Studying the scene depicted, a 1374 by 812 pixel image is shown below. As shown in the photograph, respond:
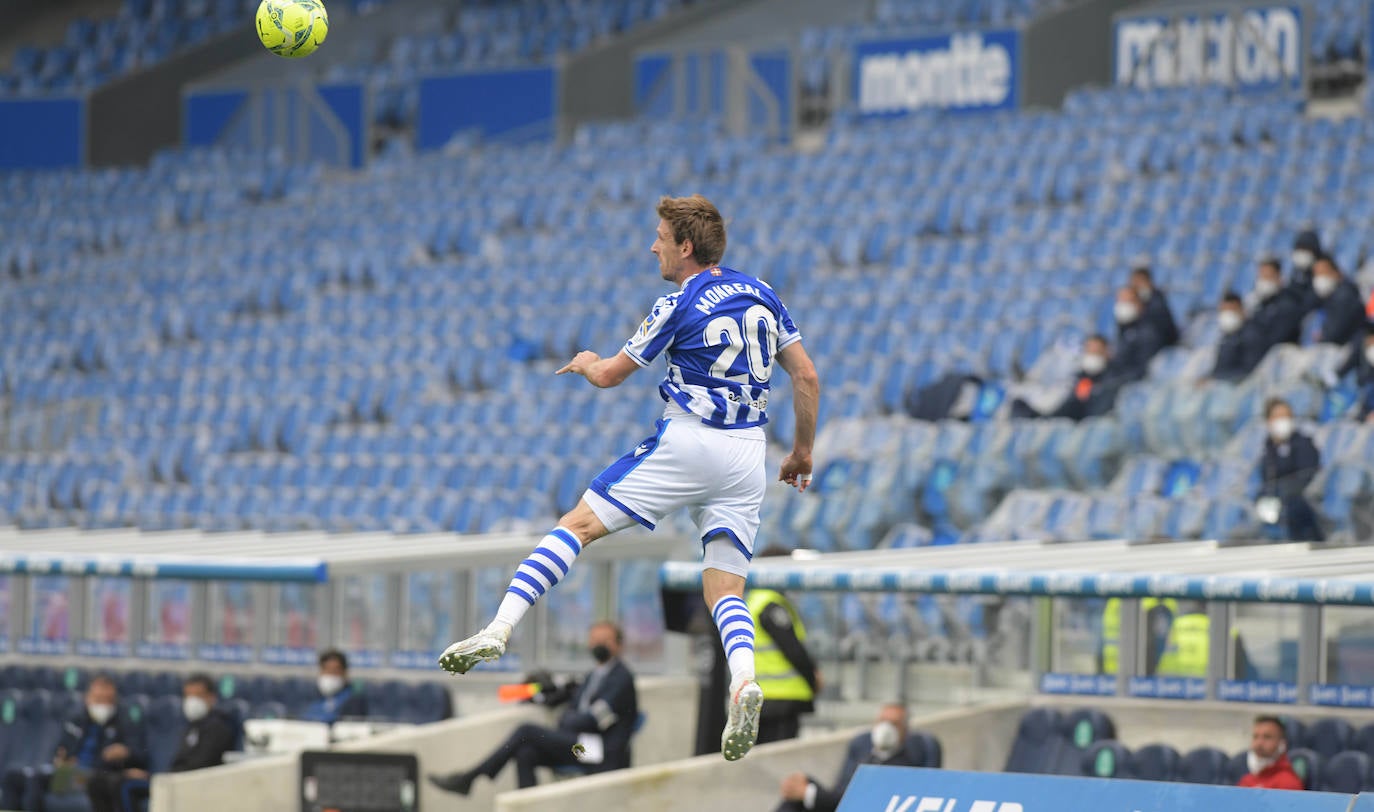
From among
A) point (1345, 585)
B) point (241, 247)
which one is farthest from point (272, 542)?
point (241, 247)

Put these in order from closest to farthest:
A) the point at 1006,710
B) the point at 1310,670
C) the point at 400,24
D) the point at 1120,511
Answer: the point at 1310,670, the point at 1006,710, the point at 1120,511, the point at 400,24

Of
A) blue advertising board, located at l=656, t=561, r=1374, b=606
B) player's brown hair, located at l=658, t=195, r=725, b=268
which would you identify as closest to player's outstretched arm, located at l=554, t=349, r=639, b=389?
player's brown hair, located at l=658, t=195, r=725, b=268

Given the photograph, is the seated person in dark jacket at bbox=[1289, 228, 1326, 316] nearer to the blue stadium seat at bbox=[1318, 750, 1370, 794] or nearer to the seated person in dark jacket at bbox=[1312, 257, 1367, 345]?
the seated person in dark jacket at bbox=[1312, 257, 1367, 345]

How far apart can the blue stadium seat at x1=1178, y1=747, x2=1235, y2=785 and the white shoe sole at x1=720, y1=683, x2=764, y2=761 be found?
4.44 meters

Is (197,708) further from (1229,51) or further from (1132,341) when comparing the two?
(1229,51)

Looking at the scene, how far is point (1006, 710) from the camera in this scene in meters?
11.8

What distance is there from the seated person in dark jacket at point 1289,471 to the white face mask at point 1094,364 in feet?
6.93

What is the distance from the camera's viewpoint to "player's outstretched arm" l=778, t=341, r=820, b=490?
6.90 meters

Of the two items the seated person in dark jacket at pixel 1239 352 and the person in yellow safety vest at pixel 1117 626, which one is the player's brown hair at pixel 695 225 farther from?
the seated person in dark jacket at pixel 1239 352

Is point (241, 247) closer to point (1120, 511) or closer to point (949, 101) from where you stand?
point (949, 101)

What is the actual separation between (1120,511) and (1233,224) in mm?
5080

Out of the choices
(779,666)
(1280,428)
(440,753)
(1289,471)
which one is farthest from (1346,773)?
(440,753)

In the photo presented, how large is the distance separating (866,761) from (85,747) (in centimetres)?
561

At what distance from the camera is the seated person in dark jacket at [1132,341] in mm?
15688
